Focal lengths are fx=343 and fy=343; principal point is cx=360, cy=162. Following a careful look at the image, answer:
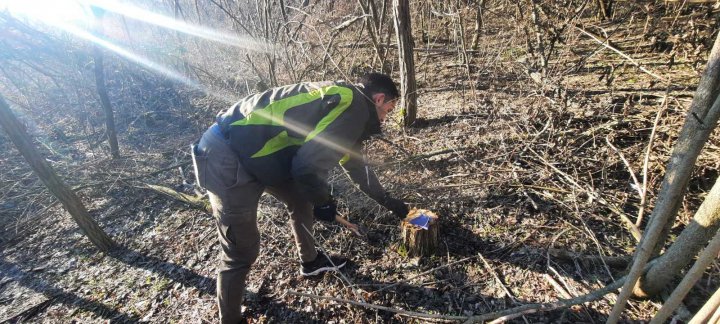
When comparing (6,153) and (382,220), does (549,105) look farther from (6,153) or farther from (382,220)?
(6,153)

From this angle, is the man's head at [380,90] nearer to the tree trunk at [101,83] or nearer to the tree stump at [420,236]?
the tree stump at [420,236]

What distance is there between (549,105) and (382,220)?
2.38 m

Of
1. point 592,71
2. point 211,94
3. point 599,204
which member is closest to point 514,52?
point 592,71

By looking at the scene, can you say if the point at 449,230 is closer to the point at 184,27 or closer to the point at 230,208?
the point at 230,208

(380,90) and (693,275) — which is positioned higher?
(380,90)

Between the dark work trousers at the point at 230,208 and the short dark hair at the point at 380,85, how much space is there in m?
0.97

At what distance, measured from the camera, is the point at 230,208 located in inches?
84.5

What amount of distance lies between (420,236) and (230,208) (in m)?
1.39

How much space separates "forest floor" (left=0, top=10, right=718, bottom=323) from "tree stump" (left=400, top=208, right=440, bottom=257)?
8 centimetres

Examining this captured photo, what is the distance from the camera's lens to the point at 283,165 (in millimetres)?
2209

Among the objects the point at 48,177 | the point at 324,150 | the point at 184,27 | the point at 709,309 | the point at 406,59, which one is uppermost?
the point at 184,27

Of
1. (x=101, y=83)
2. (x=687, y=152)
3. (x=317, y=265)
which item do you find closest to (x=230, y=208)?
(x=317, y=265)

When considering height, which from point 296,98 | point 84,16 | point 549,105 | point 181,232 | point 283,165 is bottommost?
point 181,232

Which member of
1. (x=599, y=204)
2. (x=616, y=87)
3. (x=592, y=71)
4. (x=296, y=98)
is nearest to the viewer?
(x=296, y=98)
